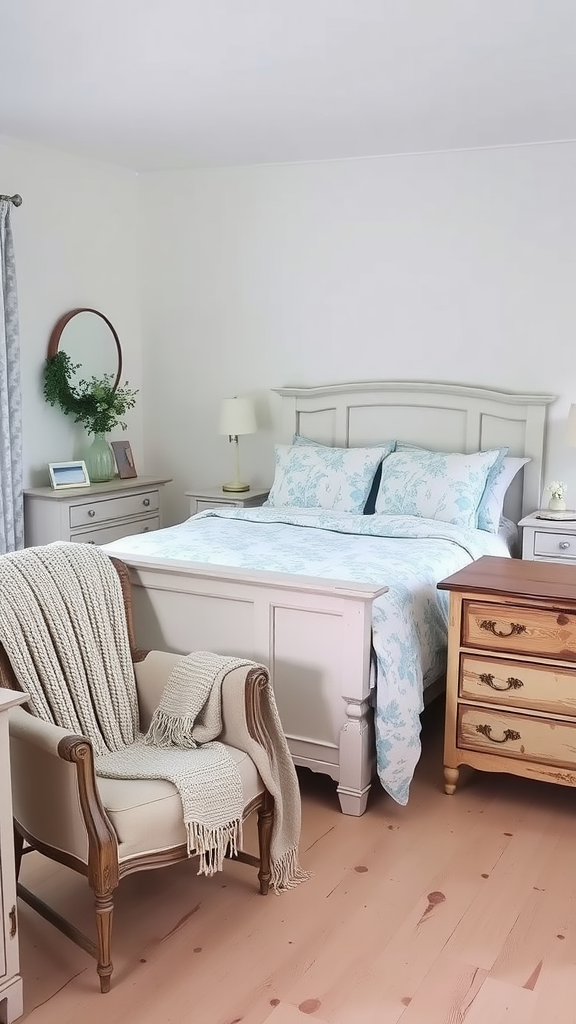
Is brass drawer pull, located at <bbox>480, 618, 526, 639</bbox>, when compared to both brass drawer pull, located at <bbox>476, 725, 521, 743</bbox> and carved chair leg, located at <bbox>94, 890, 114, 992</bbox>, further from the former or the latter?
carved chair leg, located at <bbox>94, 890, 114, 992</bbox>

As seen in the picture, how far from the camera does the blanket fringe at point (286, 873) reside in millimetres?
2432

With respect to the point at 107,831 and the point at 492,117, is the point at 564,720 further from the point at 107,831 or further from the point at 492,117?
the point at 492,117

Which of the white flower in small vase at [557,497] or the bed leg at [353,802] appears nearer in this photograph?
the bed leg at [353,802]

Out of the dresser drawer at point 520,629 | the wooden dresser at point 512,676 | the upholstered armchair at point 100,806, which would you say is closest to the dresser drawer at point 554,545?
the wooden dresser at point 512,676

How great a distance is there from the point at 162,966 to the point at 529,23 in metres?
2.81

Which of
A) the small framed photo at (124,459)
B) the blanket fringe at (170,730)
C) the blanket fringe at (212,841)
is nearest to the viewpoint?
the blanket fringe at (212,841)

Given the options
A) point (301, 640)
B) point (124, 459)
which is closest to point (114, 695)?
point (301, 640)

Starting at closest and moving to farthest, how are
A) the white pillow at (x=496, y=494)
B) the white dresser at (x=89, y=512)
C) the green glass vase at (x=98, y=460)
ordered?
the white pillow at (x=496, y=494) → the white dresser at (x=89, y=512) → the green glass vase at (x=98, y=460)

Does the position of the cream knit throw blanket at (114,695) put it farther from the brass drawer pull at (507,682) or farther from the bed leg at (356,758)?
the brass drawer pull at (507,682)

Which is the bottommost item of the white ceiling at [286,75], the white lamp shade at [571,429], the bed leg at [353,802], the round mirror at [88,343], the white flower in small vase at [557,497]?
the bed leg at [353,802]

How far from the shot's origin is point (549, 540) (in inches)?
155

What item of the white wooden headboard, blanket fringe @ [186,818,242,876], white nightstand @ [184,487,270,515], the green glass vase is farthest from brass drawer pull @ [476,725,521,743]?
the green glass vase

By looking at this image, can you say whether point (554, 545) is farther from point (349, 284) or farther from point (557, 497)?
point (349, 284)

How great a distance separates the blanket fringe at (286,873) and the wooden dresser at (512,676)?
2.26ft
